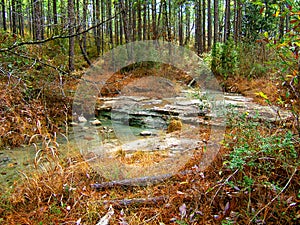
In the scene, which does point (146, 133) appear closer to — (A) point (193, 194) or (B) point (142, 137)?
(B) point (142, 137)

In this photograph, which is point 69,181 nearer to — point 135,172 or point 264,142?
point 135,172

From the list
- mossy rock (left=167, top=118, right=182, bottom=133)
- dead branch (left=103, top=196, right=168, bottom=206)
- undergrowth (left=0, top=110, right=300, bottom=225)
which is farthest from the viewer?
mossy rock (left=167, top=118, right=182, bottom=133)

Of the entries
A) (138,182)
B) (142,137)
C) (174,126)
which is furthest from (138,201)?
(174,126)

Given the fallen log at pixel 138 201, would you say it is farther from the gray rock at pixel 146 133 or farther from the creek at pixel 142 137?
the gray rock at pixel 146 133

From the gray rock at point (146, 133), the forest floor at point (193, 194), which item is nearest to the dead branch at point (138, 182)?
the forest floor at point (193, 194)

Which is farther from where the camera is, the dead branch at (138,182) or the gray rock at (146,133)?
the gray rock at (146,133)

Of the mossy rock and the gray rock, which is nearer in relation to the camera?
the mossy rock

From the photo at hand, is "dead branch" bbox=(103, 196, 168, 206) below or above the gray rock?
above

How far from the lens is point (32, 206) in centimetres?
266

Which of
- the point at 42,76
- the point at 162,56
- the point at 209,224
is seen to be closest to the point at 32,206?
the point at 209,224

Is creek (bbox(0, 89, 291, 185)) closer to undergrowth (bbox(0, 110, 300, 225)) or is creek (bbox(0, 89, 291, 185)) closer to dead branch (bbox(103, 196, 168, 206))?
undergrowth (bbox(0, 110, 300, 225))

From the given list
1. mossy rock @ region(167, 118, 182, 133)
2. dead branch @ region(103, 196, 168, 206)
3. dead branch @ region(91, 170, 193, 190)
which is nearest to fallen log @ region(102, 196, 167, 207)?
dead branch @ region(103, 196, 168, 206)

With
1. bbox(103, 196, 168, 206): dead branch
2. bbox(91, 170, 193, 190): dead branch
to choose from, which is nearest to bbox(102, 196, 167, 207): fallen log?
bbox(103, 196, 168, 206): dead branch

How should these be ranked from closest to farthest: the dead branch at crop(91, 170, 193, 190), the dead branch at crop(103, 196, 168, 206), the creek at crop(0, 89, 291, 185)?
the dead branch at crop(103, 196, 168, 206)
the dead branch at crop(91, 170, 193, 190)
the creek at crop(0, 89, 291, 185)
